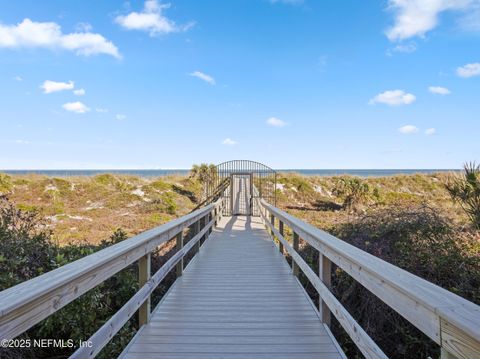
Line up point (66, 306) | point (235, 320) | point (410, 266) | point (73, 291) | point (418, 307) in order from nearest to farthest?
point (418, 307), point (73, 291), point (235, 320), point (66, 306), point (410, 266)

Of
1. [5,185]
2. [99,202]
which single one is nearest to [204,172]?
[99,202]

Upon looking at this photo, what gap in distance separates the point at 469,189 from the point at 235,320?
5.23 m

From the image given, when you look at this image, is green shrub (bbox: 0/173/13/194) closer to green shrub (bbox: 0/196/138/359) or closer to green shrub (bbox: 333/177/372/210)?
green shrub (bbox: 0/196/138/359)

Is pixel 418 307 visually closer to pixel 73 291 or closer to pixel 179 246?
pixel 73 291

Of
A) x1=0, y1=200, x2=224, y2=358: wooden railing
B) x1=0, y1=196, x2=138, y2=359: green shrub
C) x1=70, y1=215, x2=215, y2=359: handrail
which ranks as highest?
x1=0, y1=200, x2=224, y2=358: wooden railing

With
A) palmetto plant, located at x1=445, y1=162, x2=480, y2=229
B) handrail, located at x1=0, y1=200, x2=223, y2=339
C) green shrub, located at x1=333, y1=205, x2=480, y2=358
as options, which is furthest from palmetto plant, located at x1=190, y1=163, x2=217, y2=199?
handrail, located at x1=0, y1=200, x2=223, y2=339

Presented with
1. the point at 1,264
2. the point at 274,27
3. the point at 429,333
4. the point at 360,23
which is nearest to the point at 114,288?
the point at 1,264

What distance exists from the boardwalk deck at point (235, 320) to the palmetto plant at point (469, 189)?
374cm

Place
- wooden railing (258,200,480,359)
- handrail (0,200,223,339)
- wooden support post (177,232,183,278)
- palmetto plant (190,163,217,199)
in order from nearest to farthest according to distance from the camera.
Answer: wooden railing (258,200,480,359), handrail (0,200,223,339), wooden support post (177,232,183,278), palmetto plant (190,163,217,199)

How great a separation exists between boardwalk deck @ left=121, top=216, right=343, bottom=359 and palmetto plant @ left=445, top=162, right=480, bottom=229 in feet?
12.3

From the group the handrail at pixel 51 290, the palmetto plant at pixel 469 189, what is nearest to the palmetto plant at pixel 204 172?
the palmetto plant at pixel 469 189

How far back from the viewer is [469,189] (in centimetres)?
560

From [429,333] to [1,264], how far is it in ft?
14.5

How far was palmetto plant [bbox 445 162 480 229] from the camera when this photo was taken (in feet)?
18.1
